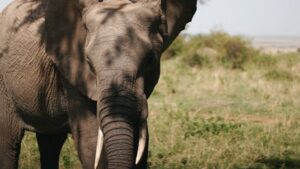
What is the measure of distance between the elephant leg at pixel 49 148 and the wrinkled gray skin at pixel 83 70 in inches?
0.4

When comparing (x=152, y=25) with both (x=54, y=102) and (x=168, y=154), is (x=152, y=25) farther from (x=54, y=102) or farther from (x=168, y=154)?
(x=168, y=154)

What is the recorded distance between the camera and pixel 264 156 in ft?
26.4

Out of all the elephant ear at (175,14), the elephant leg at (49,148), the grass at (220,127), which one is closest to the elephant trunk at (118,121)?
the elephant ear at (175,14)

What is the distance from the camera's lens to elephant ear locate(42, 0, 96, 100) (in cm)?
501

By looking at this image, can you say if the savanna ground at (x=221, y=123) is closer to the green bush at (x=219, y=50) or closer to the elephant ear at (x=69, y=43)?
the elephant ear at (x=69, y=43)

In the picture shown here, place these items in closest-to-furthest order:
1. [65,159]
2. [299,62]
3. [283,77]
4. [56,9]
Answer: [56,9]
[65,159]
[283,77]
[299,62]

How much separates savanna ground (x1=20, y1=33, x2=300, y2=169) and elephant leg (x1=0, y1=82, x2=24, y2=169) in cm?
132

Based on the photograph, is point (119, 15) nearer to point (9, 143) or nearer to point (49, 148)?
point (9, 143)

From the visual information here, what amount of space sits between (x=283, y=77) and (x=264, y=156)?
9.72 meters

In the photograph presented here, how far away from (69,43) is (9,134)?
1.48 metres

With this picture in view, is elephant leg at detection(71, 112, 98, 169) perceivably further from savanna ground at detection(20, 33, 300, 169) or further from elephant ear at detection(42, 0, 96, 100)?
savanna ground at detection(20, 33, 300, 169)

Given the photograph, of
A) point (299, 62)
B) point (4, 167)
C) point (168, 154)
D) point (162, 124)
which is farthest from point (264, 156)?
point (299, 62)

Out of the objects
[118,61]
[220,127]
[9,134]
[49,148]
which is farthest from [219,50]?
[118,61]

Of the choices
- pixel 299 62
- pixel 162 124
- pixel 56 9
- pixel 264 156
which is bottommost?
pixel 299 62
